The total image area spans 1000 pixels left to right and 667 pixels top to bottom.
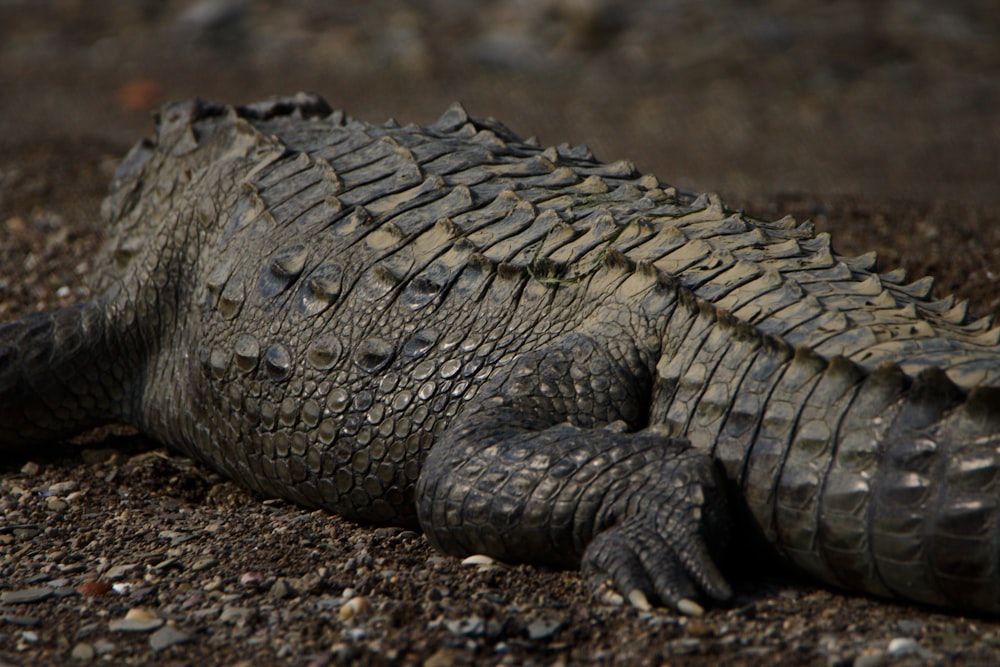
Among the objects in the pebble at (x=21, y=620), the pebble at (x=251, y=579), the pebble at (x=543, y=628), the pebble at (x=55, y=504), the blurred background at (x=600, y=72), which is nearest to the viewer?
the pebble at (x=543, y=628)

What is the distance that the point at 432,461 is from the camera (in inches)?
Answer: 121

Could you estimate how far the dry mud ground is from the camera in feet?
8.64

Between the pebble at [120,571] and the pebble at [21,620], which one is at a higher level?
the pebble at [120,571]

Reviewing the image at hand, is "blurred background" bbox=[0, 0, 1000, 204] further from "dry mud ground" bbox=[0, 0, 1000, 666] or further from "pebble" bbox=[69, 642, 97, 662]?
"pebble" bbox=[69, 642, 97, 662]

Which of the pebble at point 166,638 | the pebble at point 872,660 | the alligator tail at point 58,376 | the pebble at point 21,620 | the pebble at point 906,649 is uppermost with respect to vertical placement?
the alligator tail at point 58,376

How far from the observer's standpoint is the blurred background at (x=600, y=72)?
9922 mm

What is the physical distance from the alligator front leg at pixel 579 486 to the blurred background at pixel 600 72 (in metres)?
5.98

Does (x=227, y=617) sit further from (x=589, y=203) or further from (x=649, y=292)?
(x=589, y=203)

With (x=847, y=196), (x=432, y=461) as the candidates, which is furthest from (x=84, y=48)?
(x=432, y=461)

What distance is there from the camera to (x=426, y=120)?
10.2m

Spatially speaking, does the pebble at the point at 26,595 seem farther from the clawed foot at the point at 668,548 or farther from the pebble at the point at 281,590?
the clawed foot at the point at 668,548

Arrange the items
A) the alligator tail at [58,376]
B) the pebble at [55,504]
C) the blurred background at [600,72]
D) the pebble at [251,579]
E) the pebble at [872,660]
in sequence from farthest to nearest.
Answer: the blurred background at [600,72] → the alligator tail at [58,376] → the pebble at [55,504] → the pebble at [251,579] → the pebble at [872,660]

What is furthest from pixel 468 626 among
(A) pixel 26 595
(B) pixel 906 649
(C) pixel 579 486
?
(A) pixel 26 595

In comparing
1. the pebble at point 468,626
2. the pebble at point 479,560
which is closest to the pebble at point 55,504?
the pebble at point 479,560
